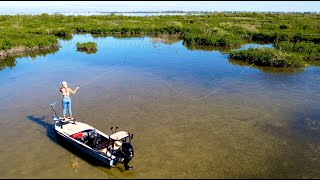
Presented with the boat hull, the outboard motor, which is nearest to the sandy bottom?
the boat hull

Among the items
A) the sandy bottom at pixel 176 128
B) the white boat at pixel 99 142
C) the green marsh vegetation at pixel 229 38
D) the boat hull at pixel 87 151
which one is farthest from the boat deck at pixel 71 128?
the green marsh vegetation at pixel 229 38

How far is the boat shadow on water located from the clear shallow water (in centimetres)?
7

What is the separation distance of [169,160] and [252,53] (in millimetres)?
22168

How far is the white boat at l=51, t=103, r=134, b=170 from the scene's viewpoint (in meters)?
11.7

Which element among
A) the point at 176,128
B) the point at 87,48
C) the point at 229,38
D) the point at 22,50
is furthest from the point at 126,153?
the point at 229,38

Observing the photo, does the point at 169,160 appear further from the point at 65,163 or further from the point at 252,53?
the point at 252,53

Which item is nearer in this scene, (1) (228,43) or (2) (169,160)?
(2) (169,160)

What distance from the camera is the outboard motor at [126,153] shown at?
1148 centimetres

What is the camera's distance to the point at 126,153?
1152 centimetres

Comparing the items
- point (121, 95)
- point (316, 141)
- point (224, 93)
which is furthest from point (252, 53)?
point (316, 141)

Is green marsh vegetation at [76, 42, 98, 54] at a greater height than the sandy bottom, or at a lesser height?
greater

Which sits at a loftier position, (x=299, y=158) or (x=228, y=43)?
(x=228, y=43)

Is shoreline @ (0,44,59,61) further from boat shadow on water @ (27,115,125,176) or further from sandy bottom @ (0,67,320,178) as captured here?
boat shadow on water @ (27,115,125,176)

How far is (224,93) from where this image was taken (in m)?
21.5
